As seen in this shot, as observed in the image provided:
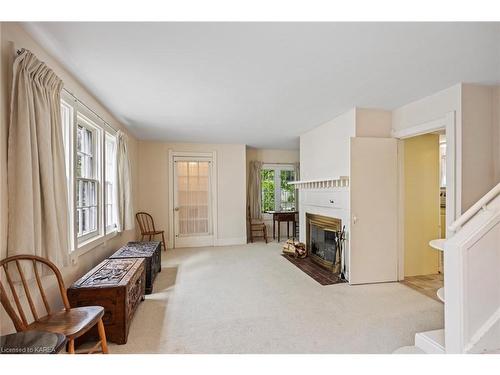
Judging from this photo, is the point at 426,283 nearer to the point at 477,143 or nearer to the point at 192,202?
the point at 477,143

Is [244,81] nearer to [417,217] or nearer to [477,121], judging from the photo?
[477,121]

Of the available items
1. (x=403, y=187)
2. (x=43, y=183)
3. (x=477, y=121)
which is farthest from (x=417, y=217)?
(x=43, y=183)

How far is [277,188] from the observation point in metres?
6.65

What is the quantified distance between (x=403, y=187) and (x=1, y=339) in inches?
160

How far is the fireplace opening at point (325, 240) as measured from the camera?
12.0 ft

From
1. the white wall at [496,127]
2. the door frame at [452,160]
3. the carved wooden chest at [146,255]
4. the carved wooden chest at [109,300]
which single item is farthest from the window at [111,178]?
the white wall at [496,127]

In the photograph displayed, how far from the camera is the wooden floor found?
304 centimetres

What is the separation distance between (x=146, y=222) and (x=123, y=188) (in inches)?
69.4

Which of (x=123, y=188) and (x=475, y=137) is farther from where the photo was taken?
(x=123, y=188)

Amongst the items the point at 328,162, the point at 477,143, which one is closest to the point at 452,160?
the point at 477,143

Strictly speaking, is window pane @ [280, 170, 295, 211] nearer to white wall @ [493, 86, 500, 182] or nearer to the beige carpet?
the beige carpet

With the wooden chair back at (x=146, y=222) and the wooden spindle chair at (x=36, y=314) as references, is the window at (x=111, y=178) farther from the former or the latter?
the wooden spindle chair at (x=36, y=314)

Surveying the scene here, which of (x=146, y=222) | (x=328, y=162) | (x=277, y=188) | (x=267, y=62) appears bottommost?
(x=146, y=222)

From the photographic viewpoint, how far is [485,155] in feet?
8.48
